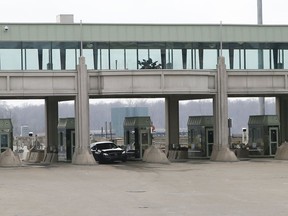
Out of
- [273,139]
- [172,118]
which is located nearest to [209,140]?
[172,118]

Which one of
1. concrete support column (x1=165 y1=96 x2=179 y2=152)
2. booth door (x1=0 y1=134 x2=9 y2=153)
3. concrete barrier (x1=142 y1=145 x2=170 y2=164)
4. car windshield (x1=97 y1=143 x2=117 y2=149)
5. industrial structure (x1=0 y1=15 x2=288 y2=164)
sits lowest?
concrete barrier (x1=142 y1=145 x2=170 y2=164)

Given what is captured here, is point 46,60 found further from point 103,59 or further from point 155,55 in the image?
point 155,55

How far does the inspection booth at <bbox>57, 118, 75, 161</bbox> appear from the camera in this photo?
44.6 metres

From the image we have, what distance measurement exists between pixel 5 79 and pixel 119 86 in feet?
21.3

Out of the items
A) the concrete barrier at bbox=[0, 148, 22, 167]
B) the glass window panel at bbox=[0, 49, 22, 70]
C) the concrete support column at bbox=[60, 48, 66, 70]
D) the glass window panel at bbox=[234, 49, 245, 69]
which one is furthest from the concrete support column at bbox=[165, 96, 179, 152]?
the concrete barrier at bbox=[0, 148, 22, 167]

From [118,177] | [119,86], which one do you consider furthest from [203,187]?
[119,86]

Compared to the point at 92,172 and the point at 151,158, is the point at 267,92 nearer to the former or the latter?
the point at 151,158

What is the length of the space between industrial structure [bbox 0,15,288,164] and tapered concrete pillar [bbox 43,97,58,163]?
6.21 metres

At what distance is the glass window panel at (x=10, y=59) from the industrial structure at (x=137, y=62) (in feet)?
0.15

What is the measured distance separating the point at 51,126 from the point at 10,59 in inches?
362

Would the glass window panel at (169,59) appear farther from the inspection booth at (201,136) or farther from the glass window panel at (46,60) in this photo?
the glass window panel at (46,60)

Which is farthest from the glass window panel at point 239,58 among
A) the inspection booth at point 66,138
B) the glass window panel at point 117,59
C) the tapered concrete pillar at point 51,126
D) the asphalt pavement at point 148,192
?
the tapered concrete pillar at point 51,126

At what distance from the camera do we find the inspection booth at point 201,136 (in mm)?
45906

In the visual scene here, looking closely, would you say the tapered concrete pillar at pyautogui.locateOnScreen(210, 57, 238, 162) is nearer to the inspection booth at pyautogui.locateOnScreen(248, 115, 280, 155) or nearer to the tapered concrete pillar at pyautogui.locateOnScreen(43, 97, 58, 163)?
the inspection booth at pyautogui.locateOnScreen(248, 115, 280, 155)
